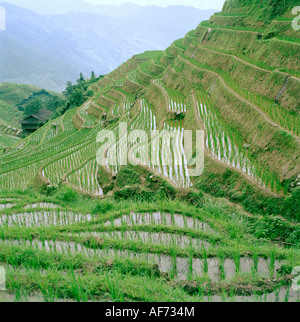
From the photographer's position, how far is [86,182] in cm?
982

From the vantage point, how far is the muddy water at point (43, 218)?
619cm

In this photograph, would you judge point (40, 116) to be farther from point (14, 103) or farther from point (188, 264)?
point (188, 264)

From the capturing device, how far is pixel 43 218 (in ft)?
20.8

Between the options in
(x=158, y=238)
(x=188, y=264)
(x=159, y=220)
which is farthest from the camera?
(x=159, y=220)

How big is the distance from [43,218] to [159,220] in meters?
2.66

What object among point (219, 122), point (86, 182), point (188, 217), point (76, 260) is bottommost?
point (76, 260)

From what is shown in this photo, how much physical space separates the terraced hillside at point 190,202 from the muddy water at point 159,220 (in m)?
0.03

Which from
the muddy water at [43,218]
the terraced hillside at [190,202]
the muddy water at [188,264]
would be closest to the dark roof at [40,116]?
the terraced hillside at [190,202]

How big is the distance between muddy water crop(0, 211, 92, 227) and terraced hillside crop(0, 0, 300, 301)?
0.13ft

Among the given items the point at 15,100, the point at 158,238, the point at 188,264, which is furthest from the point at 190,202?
the point at 15,100

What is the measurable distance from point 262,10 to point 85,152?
1073 cm

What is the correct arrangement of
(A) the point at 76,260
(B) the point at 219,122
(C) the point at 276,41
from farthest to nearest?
1. (C) the point at 276,41
2. (B) the point at 219,122
3. (A) the point at 76,260

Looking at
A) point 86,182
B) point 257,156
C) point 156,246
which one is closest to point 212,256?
point 156,246
